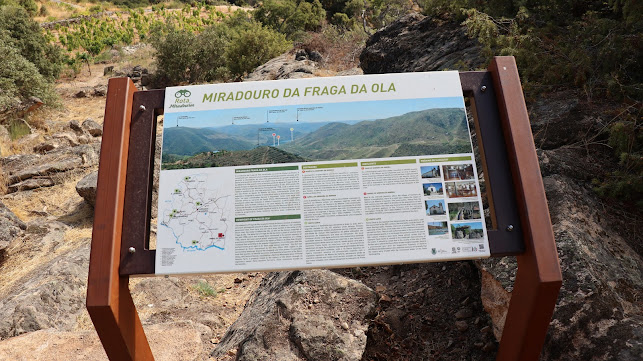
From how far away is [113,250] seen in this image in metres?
2.12

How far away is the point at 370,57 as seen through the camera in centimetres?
796

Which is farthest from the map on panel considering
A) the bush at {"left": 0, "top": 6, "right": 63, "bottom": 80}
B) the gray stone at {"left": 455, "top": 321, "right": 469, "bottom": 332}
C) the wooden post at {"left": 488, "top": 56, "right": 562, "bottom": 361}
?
the bush at {"left": 0, "top": 6, "right": 63, "bottom": 80}

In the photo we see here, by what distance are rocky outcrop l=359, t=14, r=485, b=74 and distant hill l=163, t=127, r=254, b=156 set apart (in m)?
3.76

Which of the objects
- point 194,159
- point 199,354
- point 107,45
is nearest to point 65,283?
point 199,354

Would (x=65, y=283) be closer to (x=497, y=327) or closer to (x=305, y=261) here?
(x=305, y=261)

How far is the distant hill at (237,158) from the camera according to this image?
91.4 inches

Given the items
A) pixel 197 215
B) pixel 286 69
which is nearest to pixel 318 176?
pixel 197 215

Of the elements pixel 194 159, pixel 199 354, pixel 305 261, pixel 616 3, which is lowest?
pixel 199 354

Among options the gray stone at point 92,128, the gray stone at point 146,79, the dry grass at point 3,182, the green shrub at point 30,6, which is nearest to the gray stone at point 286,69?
the gray stone at point 92,128

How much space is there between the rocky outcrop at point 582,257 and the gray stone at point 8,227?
212 inches

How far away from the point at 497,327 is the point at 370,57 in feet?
19.9

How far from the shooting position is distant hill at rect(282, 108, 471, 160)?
91.7 inches

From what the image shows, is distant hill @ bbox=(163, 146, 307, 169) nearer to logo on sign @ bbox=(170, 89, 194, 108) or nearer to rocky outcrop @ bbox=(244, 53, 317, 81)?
logo on sign @ bbox=(170, 89, 194, 108)

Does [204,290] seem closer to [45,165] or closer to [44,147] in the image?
[45,165]
